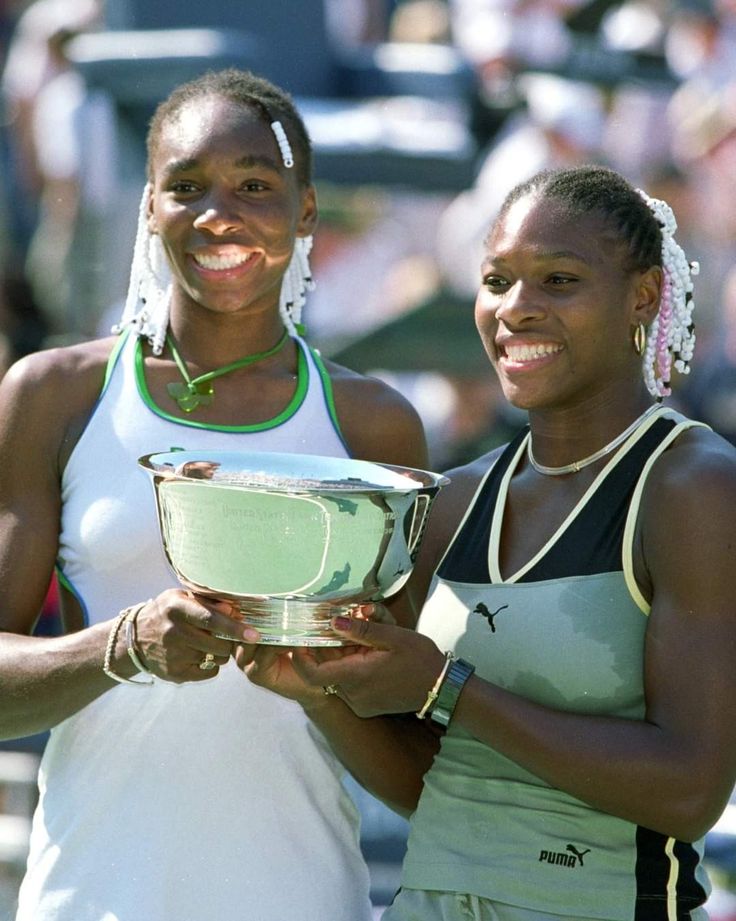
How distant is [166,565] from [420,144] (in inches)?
151

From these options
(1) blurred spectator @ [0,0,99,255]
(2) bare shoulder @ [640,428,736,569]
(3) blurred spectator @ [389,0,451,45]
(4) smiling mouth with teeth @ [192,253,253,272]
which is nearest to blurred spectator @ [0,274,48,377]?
(1) blurred spectator @ [0,0,99,255]

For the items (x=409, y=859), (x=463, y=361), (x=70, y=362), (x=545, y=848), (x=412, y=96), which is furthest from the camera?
(x=412, y=96)

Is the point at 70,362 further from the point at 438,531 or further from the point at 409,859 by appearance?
the point at 409,859

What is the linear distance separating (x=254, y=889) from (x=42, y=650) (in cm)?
47

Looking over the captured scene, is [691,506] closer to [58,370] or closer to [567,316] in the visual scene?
[567,316]

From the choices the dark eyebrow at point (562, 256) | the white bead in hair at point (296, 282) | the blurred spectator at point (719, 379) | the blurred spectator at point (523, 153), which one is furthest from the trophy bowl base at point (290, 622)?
the blurred spectator at point (523, 153)

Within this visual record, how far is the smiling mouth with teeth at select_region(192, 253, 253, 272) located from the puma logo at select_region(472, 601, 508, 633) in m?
0.67

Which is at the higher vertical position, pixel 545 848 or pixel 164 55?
pixel 164 55

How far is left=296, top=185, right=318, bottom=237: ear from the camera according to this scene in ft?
9.16

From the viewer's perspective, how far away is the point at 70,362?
261 cm

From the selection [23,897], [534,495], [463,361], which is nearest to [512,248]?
[534,495]

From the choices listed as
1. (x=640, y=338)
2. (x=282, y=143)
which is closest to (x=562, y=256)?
(x=640, y=338)

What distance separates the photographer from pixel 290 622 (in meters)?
2.25

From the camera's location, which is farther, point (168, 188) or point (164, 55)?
point (164, 55)
